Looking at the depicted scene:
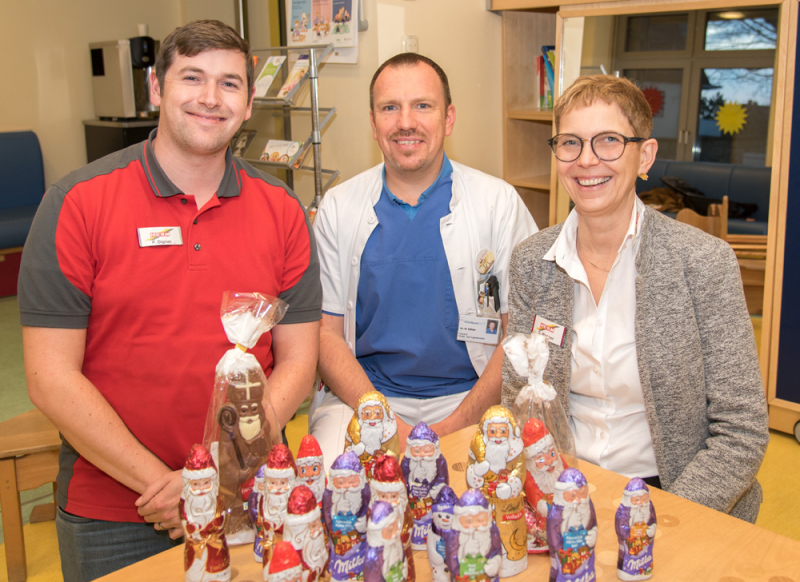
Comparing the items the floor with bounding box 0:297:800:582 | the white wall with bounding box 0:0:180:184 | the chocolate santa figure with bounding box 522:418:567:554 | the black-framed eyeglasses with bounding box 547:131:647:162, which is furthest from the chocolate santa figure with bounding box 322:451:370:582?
the white wall with bounding box 0:0:180:184

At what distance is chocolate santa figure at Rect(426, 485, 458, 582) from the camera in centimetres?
104

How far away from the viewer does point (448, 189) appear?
7.61 ft

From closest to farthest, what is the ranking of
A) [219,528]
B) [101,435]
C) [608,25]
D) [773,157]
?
[219,528]
[101,435]
[773,157]
[608,25]

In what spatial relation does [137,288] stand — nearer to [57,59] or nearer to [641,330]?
[641,330]

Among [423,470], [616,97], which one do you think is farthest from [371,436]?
[616,97]

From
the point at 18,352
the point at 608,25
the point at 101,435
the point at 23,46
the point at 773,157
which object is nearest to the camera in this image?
the point at 101,435

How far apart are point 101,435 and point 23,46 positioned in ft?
17.2

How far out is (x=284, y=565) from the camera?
3.13ft

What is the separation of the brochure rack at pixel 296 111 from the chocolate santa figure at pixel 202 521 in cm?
253

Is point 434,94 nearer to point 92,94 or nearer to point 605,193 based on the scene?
point 605,193

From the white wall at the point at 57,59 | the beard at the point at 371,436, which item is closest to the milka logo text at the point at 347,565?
the beard at the point at 371,436

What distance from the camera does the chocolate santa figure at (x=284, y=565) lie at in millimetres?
954

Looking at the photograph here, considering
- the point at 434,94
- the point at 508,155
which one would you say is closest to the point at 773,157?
the point at 508,155

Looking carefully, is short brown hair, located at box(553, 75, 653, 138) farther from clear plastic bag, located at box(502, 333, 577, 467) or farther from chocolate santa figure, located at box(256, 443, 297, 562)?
chocolate santa figure, located at box(256, 443, 297, 562)
